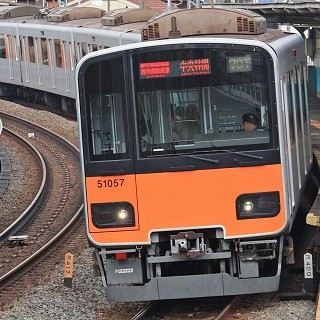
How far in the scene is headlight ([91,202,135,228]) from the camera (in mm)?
9000

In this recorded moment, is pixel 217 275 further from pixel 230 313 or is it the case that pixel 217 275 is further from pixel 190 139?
pixel 190 139

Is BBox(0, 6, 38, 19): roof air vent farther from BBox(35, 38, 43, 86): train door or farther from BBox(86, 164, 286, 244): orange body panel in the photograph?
BBox(86, 164, 286, 244): orange body panel

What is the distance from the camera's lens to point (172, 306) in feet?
31.6

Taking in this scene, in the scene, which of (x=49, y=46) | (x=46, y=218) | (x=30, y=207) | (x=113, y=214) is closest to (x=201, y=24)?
(x=113, y=214)

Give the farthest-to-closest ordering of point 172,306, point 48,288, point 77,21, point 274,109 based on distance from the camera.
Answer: point 77,21, point 48,288, point 172,306, point 274,109

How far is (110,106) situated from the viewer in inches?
357

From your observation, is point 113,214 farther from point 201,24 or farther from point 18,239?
point 18,239

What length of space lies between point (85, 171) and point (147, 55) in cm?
112

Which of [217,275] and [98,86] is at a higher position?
[98,86]

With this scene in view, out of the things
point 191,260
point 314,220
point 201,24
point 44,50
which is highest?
point 201,24

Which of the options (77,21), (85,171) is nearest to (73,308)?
(85,171)

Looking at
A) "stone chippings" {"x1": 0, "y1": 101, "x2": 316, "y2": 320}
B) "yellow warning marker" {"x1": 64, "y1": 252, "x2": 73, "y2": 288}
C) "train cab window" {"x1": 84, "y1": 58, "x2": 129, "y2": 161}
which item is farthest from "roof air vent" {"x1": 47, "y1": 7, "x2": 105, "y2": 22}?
"train cab window" {"x1": 84, "y1": 58, "x2": 129, "y2": 161}

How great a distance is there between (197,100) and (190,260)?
4.47ft

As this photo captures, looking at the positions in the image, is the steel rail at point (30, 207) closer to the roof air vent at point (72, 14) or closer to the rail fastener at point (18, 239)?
the rail fastener at point (18, 239)
